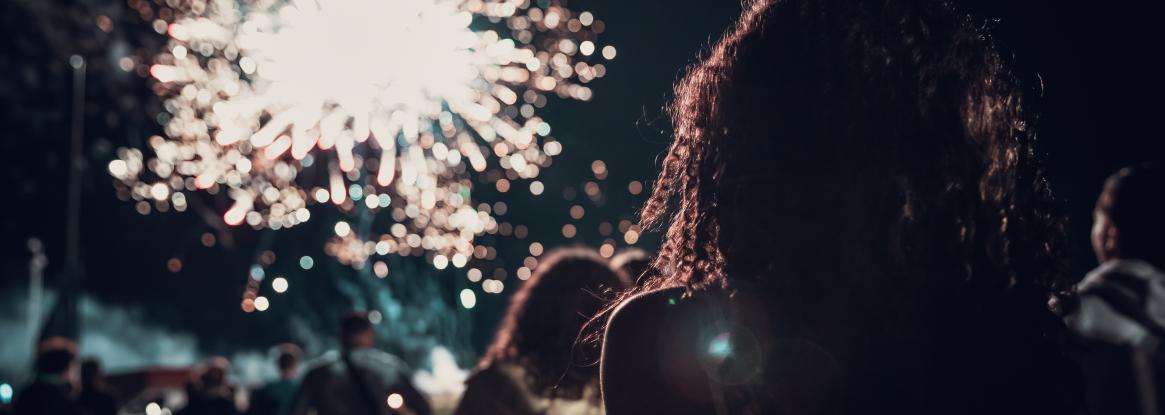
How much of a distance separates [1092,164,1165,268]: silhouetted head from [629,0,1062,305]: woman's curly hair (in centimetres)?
67

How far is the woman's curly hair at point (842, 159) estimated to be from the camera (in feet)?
4.51

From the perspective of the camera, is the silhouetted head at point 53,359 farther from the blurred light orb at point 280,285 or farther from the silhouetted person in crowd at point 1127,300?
the blurred light orb at point 280,285

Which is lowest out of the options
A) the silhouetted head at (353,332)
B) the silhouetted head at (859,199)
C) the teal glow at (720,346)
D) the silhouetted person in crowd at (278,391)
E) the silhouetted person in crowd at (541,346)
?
the silhouetted person in crowd at (278,391)

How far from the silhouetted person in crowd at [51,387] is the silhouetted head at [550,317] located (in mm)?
4861

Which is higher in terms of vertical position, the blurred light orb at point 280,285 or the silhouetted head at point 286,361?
the silhouetted head at point 286,361

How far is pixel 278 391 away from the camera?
26.2 ft

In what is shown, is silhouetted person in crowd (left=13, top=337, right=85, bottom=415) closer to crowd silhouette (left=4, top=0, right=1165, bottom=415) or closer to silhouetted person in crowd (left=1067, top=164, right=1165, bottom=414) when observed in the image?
crowd silhouette (left=4, top=0, right=1165, bottom=415)

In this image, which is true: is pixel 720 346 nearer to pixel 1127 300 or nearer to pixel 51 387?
pixel 1127 300

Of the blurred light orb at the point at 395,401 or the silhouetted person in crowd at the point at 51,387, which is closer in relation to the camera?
the blurred light orb at the point at 395,401

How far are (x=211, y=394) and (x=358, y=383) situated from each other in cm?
368

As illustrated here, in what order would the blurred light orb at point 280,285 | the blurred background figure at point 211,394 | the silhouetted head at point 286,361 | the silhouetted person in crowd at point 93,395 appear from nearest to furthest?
the silhouetted person in crowd at point 93,395 < the silhouetted head at point 286,361 < the blurred background figure at point 211,394 < the blurred light orb at point 280,285

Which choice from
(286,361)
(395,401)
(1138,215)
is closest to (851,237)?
(1138,215)

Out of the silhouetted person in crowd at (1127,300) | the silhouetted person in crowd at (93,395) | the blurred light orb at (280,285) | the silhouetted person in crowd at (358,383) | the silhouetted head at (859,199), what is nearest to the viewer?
the silhouetted head at (859,199)

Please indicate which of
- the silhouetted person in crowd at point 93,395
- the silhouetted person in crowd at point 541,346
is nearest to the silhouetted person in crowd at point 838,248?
the silhouetted person in crowd at point 541,346
